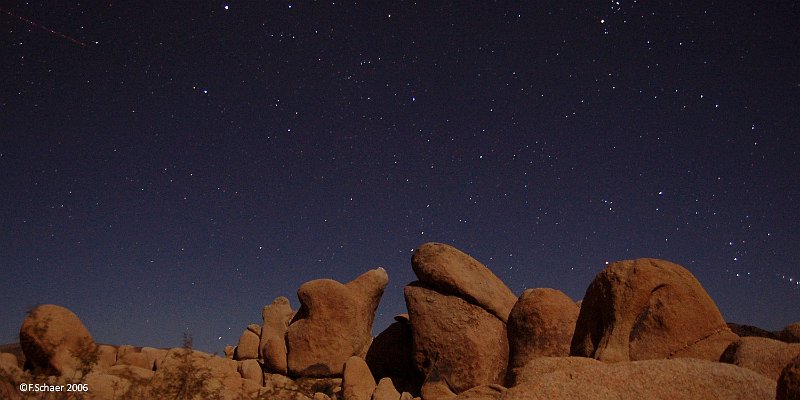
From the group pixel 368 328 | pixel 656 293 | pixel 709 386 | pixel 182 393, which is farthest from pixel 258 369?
pixel 709 386

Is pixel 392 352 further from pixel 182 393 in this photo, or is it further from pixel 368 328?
pixel 182 393

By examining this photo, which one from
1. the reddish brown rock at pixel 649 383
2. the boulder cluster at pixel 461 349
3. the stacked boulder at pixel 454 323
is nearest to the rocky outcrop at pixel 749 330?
the boulder cluster at pixel 461 349

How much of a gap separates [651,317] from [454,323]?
6407 millimetres

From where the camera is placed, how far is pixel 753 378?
349 cm

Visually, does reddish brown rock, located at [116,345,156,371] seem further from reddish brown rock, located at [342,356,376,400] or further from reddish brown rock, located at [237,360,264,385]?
reddish brown rock, located at [342,356,376,400]

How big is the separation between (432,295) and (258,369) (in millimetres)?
6278

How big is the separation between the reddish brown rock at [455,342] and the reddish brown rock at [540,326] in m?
1.19

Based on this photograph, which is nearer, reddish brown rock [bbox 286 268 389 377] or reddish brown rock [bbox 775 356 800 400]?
reddish brown rock [bbox 775 356 800 400]

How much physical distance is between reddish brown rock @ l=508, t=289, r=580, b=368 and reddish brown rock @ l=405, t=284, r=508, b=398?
3.91 ft

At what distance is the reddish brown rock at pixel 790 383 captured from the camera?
231cm

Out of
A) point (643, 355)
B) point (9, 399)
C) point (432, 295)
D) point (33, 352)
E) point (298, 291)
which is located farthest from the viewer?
point (298, 291)

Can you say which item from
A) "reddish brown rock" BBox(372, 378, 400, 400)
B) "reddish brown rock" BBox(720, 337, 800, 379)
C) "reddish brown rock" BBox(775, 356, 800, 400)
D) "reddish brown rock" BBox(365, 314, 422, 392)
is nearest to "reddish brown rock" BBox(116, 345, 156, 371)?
"reddish brown rock" BBox(365, 314, 422, 392)

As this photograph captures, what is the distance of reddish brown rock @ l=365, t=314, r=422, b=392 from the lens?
15008 millimetres

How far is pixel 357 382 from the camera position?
44.3 ft
